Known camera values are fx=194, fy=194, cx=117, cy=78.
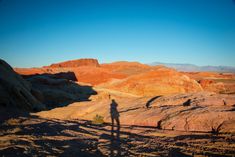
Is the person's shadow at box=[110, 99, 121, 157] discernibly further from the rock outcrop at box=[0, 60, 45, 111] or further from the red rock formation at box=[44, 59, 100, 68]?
the red rock formation at box=[44, 59, 100, 68]

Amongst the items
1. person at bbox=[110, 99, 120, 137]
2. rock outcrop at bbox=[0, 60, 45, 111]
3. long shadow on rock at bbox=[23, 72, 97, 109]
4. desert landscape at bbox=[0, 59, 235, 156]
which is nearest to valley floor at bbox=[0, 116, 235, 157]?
desert landscape at bbox=[0, 59, 235, 156]

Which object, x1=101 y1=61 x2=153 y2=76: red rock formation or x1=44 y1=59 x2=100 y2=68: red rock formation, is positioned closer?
x1=101 y1=61 x2=153 y2=76: red rock formation

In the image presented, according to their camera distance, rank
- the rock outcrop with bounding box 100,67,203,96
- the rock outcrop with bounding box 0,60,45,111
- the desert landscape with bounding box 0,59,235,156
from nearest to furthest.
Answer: the desert landscape with bounding box 0,59,235,156
the rock outcrop with bounding box 0,60,45,111
the rock outcrop with bounding box 100,67,203,96

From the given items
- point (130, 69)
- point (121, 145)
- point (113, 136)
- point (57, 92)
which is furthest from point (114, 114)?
point (130, 69)

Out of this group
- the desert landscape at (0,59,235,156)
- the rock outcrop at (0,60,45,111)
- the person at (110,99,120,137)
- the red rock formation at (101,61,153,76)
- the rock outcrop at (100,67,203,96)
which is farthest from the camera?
the red rock formation at (101,61,153,76)

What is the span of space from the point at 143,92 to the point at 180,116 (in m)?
16.3

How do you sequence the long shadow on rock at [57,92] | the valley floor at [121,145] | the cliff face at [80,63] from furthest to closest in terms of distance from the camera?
the cliff face at [80,63] → the long shadow on rock at [57,92] → the valley floor at [121,145]

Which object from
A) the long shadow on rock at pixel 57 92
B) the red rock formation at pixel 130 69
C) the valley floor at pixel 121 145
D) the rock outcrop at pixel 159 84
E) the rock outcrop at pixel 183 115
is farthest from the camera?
the red rock formation at pixel 130 69

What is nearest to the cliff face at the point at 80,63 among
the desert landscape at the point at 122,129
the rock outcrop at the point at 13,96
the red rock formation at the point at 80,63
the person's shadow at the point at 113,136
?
the red rock formation at the point at 80,63

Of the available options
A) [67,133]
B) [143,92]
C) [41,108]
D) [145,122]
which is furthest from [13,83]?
[143,92]

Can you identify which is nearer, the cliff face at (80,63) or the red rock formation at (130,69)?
the red rock formation at (130,69)

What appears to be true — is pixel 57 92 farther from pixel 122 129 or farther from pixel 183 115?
pixel 183 115

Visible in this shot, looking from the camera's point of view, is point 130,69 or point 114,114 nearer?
point 114,114

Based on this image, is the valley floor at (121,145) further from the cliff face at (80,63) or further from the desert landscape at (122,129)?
the cliff face at (80,63)
